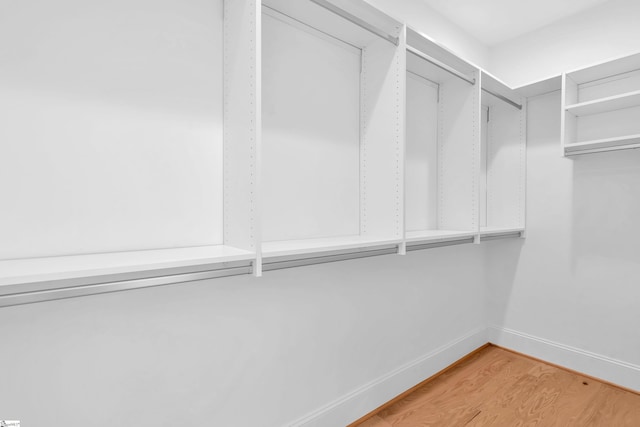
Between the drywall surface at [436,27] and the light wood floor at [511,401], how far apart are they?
2337mm

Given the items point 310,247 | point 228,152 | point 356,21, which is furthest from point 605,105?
point 228,152

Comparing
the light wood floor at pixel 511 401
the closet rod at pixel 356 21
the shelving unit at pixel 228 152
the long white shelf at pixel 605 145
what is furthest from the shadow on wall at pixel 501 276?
the closet rod at pixel 356 21

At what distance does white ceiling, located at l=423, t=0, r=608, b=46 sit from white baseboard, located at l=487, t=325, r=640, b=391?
2.59 m

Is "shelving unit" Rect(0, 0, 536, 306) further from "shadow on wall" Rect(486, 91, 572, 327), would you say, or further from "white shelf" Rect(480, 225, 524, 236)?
"shadow on wall" Rect(486, 91, 572, 327)

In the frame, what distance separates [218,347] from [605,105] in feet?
9.10

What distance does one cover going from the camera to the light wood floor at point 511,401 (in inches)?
74.6

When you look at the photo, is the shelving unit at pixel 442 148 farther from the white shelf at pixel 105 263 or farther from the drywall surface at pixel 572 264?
the white shelf at pixel 105 263

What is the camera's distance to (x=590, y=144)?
2.13 metres

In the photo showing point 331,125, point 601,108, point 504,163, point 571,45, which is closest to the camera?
point 331,125

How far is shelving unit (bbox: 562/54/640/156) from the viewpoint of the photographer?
210cm

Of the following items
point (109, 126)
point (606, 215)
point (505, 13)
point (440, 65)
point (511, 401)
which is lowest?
point (511, 401)

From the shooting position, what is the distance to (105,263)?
2.97ft

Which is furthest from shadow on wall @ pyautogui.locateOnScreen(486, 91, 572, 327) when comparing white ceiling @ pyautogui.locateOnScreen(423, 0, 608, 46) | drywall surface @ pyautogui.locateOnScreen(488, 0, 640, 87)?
white ceiling @ pyautogui.locateOnScreen(423, 0, 608, 46)

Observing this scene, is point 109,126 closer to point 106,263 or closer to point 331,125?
point 106,263
